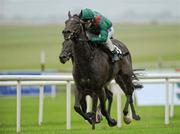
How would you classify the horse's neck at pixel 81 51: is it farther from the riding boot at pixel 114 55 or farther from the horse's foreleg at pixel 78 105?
the riding boot at pixel 114 55

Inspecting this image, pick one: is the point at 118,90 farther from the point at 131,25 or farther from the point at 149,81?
the point at 131,25

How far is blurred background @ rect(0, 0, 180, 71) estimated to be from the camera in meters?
29.9

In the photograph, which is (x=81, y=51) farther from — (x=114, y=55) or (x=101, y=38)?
(x=114, y=55)

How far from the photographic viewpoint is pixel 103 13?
30.7m

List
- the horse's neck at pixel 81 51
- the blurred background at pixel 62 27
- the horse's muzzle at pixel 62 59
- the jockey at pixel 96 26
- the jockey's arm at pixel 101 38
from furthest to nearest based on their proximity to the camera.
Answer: the blurred background at pixel 62 27 → the jockey's arm at pixel 101 38 → the jockey at pixel 96 26 → the horse's neck at pixel 81 51 → the horse's muzzle at pixel 62 59

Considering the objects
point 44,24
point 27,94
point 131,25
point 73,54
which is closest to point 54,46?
point 44,24

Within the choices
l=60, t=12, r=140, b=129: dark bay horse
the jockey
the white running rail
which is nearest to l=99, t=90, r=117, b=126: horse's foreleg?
l=60, t=12, r=140, b=129: dark bay horse

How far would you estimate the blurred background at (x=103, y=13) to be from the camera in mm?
29859

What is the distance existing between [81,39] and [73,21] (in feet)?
1.08

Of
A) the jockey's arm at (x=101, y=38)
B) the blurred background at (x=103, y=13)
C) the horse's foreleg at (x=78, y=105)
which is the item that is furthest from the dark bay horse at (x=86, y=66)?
the blurred background at (x=103, y=13)

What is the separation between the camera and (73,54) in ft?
30.9

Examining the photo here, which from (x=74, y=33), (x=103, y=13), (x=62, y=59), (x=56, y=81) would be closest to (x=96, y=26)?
(x=74, y=33)

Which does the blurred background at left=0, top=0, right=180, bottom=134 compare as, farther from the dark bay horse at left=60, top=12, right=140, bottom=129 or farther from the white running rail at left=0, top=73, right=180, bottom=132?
the dark bay horse at left=60, top=12, right=140, bottom=129

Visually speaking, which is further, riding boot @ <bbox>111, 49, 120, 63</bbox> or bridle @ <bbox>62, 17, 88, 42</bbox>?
riding boot @ <bbox>111, 49, 120, 63</bbox>
